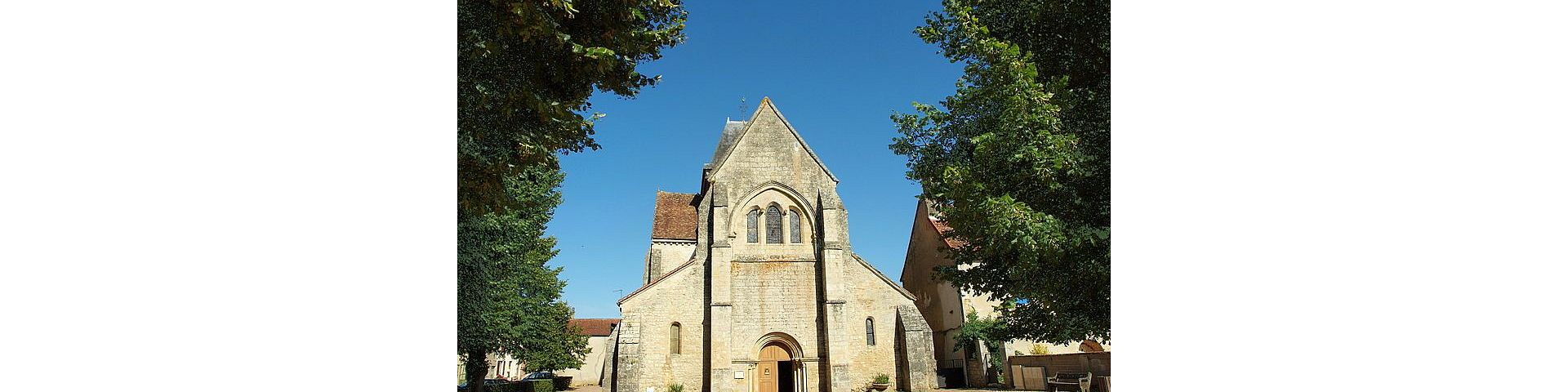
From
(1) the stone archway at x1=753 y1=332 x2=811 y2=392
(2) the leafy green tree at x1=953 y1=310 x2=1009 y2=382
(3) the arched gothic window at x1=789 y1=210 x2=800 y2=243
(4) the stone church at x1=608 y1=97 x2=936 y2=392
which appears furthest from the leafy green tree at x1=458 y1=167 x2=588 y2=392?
(2) the leafy green tree at x1=953 y1=310 x2=1009 y2=382

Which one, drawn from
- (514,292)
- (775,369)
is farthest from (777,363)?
(514,292)

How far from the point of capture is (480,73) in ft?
22.7

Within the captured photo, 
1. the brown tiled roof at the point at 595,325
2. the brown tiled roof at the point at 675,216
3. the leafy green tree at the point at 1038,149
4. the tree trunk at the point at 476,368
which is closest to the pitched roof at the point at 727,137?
the brown tiled roof at the point at 675,216

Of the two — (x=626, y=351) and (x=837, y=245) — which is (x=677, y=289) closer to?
(x=626, y=351)

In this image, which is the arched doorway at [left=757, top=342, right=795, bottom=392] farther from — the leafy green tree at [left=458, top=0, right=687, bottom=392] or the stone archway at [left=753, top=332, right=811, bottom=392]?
the leafy green tree at [left=458, top=0, right=687, bottom=392]

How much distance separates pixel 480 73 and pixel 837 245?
18716 millimetres

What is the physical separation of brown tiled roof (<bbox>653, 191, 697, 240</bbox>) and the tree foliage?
80.8 feet

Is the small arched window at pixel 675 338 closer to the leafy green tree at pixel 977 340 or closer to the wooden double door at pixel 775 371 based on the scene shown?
the wooden double door at pixel 775 371

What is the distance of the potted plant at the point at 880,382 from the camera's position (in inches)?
920

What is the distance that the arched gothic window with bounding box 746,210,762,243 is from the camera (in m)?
25.2

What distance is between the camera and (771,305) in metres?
24.3

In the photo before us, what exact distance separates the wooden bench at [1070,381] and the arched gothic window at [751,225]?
1088 cm

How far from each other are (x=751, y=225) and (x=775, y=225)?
2.85ft

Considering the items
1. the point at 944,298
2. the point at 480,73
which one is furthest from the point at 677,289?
the point at 480,73
